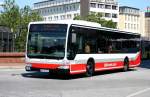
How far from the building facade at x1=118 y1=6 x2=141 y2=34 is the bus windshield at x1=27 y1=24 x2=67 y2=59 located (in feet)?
503

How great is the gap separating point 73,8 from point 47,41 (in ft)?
481

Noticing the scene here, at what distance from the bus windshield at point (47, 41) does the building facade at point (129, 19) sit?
153 meters

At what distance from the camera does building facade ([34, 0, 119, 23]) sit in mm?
165288

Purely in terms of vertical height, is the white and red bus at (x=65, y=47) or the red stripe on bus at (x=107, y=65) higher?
the white and red bus at (x=65, y=47)

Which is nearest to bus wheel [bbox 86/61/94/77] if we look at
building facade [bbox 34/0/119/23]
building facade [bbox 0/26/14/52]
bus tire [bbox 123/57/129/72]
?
bus tire [bbox 123/57/129/72]

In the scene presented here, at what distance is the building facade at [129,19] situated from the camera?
590 feet

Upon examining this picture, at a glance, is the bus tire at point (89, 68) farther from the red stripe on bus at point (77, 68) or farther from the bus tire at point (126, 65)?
the bus tire at point (126, 65)

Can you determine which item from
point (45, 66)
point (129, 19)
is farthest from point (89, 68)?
point (129, 19)

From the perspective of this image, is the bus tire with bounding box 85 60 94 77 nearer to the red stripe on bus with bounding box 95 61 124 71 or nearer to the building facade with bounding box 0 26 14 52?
the red stripe on bus with bounding box 95 61 124 71

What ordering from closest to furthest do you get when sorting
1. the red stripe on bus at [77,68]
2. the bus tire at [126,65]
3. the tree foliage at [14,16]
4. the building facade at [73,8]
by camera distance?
the red stripe on bus at [77,68] → the bus tire at [126,65] → the tree foliage at [14,16] → the building facade at [73,8]

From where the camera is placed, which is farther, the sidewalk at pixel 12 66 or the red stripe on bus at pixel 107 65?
the sidewalk at pixel 12 66

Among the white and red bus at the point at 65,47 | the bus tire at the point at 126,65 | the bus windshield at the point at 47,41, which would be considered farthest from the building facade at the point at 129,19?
the bus windshield at the point at 47,41

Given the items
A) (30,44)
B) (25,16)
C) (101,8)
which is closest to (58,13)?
(101,8)

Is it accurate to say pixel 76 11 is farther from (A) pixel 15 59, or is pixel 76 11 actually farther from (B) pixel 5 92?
(B) pixel 5 92
